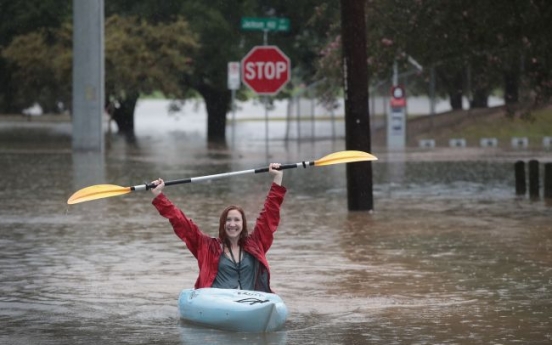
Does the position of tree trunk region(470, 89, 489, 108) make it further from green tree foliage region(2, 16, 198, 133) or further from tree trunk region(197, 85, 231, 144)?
green tree foliage region(2, 16, 198, 133)

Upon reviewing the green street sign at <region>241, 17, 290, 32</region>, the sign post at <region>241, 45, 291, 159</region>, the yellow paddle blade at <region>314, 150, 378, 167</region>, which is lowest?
the yellow paddle blade at <region>314, 150, 378, 167</region>

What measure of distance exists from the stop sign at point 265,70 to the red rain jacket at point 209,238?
3271cm

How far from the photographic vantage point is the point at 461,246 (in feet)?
61.3

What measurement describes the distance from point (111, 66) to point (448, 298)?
37.4 meters

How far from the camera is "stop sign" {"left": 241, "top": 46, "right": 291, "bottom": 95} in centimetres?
4650

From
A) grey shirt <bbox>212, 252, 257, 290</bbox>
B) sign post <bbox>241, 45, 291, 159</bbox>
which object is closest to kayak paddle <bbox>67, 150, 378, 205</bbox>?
grey shirt <bbox>212, 252, 257, 290</bbox>

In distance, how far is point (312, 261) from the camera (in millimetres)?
17109

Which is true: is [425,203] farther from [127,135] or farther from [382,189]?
[127,135]

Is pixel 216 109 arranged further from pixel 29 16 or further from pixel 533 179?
pixel 533 179

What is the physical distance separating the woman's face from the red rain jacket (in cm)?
16

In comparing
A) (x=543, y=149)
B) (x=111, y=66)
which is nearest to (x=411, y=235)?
(x=543, y=149)

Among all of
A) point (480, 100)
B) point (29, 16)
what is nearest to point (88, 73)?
point (29, 16)

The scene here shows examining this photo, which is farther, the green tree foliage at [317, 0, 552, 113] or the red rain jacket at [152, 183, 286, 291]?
the green tree foliage at [317, 0, 552, 113]

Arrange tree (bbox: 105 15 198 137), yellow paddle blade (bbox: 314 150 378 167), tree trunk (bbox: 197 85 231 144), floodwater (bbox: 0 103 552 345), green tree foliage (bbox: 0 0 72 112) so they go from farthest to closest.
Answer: tree trunk (bbox: 197 85 231 144)
green tree foliage (bbox: 0 0 72 112)
tree (bbox: 105 15 198 137)
yellow paddle blade (bbox: 314 150 378 167)
floodwater (bbox: 0 103 552 345)
